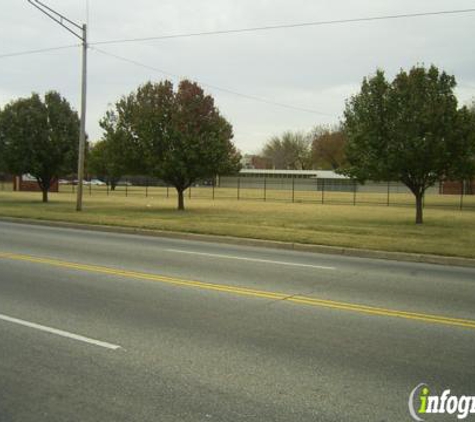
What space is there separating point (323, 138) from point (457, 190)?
47.7 meters

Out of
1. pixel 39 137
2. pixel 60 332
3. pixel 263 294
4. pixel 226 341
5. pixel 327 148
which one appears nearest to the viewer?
pixel 226 341

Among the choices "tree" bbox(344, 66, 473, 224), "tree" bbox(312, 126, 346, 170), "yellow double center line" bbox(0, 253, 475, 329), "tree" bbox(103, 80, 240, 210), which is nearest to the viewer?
"yellow double center line" bbox(0, 253, 475, 329)

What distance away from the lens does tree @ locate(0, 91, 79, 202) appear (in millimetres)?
32781

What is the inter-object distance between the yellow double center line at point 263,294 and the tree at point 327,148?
99995mm

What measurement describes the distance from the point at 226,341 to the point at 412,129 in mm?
16645

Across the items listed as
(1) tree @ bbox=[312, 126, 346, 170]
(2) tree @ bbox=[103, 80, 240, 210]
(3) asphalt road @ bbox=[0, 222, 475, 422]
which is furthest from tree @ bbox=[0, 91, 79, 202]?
(1) tree @ bbox=[312, 126, 346, 170]

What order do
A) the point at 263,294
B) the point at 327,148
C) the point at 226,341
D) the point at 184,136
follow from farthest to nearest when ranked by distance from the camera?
the point at 327,148 < the point at 184,136 < the point at 263,294 < the point at 226,341

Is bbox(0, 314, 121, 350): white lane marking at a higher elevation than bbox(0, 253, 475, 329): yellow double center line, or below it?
below

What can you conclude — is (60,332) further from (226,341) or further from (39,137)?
(39,137)

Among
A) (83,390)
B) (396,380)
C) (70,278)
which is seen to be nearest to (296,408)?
(396,380)

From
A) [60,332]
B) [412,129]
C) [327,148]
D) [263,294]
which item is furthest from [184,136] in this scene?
[327,148]

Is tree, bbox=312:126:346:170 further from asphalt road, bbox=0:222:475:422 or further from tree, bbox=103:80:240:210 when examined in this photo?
asphalt road, bbox=0:222:475:422

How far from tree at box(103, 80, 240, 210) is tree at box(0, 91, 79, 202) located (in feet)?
25.1

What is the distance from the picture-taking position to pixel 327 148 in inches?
4481
